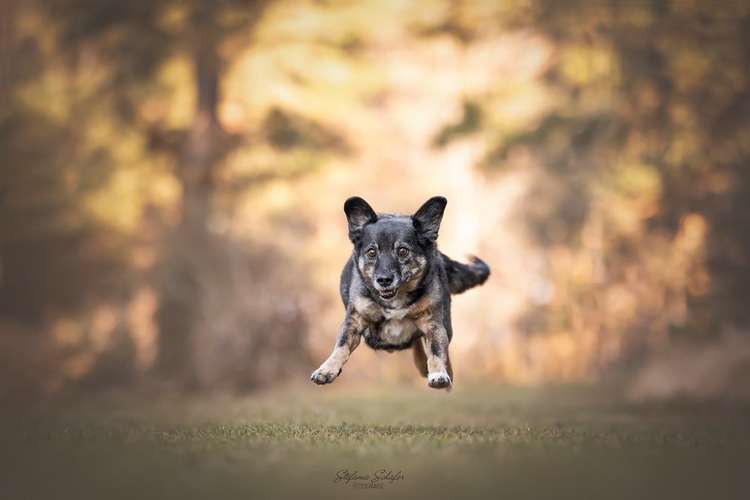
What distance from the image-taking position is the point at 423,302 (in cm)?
825

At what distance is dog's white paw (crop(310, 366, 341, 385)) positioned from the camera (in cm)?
759

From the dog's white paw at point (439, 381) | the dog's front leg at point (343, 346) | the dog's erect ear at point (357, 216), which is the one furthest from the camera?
the dog's erect ear at point (357, 216)

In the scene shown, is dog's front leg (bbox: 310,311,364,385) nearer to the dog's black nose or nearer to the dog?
the dog

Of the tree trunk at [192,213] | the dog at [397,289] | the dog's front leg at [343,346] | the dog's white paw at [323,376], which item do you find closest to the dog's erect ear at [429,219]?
the dog at [397,289]

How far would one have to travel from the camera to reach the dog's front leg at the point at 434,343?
793 cm

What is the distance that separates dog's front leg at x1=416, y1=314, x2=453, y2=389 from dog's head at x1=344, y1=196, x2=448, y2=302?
0.34 metres

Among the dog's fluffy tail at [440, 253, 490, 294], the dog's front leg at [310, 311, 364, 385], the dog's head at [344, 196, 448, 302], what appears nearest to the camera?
the dog's front leg at [310, 311, 364, 385]

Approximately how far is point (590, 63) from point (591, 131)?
1583 mm

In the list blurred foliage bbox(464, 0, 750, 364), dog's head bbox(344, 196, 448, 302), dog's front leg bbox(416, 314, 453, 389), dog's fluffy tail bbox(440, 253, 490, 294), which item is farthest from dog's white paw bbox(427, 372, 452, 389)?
blurred foliage bbox(464, 0, 750, 364)

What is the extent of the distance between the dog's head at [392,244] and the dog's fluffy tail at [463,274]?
1196 mm

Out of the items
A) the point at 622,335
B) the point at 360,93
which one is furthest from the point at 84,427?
the point at 360,93

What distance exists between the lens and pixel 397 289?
7.87m

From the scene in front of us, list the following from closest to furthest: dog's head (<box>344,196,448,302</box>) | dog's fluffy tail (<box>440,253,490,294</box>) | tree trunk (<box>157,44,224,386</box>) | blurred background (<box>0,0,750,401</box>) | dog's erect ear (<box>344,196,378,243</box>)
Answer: dog's head (<box>344,196,448,302</box>) < dog's erect ear (<box>344,196,378,243</box>) < dog's fluffy tail (<box>440,253,490,294</box>) < blurred background (<box>0,0,750,401</box>) < tree trunk (<box>157,44,224,386</box>)

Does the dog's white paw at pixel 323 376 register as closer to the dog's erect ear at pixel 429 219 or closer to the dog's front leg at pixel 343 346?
the dog's front leg at pixel 343 346
